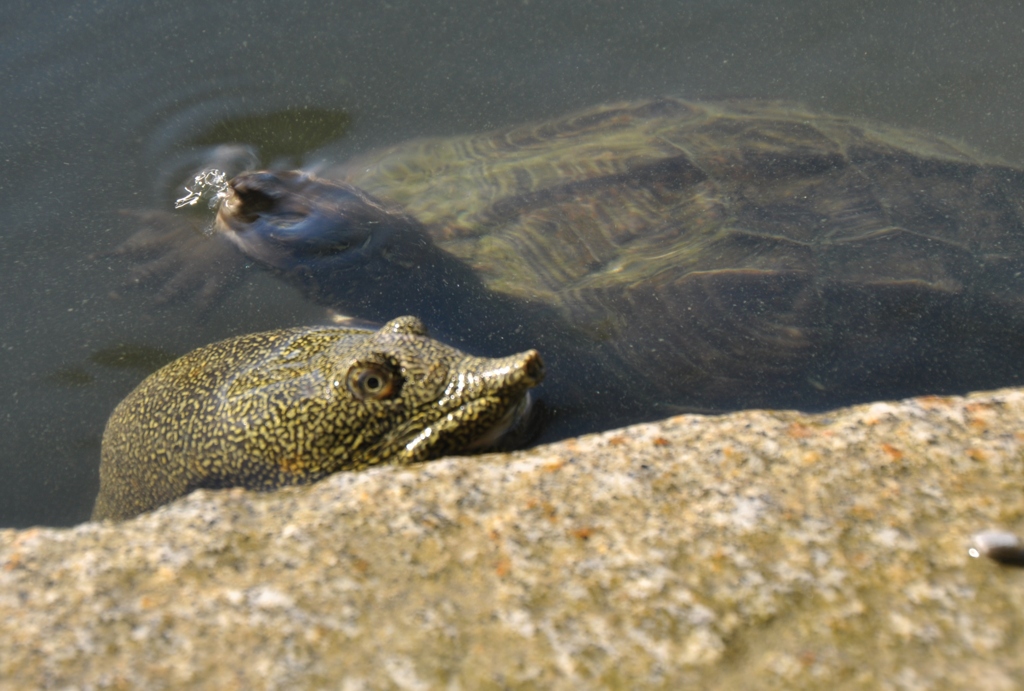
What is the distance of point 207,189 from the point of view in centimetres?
441

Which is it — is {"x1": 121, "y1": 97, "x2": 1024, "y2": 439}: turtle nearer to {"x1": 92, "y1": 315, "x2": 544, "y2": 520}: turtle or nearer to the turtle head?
the turtle head

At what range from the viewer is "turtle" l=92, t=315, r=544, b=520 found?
2.74 m

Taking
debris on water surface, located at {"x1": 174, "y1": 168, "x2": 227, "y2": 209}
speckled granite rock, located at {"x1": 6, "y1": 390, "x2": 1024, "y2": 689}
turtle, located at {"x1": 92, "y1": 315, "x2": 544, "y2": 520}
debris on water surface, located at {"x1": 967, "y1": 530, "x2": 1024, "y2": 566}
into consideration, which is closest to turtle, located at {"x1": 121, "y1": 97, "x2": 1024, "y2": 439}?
debris on water surface, located at {"x1": 174, "y1": 168, "x2": 227, "y2": 209}

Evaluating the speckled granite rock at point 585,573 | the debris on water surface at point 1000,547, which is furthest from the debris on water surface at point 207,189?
the debris on water surface at point 1000,547

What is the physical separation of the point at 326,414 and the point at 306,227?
146cm

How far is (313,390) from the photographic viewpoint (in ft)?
9.11

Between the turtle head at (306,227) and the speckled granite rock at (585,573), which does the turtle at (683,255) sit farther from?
the speckled granite rock at (585,573)

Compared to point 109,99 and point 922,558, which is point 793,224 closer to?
point 922,558

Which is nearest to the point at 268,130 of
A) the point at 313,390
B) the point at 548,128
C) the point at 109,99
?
the point at 109,99

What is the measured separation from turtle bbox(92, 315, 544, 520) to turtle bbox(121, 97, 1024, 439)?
49 cm

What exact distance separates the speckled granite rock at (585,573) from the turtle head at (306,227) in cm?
190

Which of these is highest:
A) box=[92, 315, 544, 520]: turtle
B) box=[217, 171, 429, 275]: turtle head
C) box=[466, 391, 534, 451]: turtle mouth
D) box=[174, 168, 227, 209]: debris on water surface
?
box=[174, 168, 227, 209]: debris on water surface

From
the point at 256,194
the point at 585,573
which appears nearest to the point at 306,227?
the point at 256,194

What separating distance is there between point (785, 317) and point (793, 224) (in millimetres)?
530
